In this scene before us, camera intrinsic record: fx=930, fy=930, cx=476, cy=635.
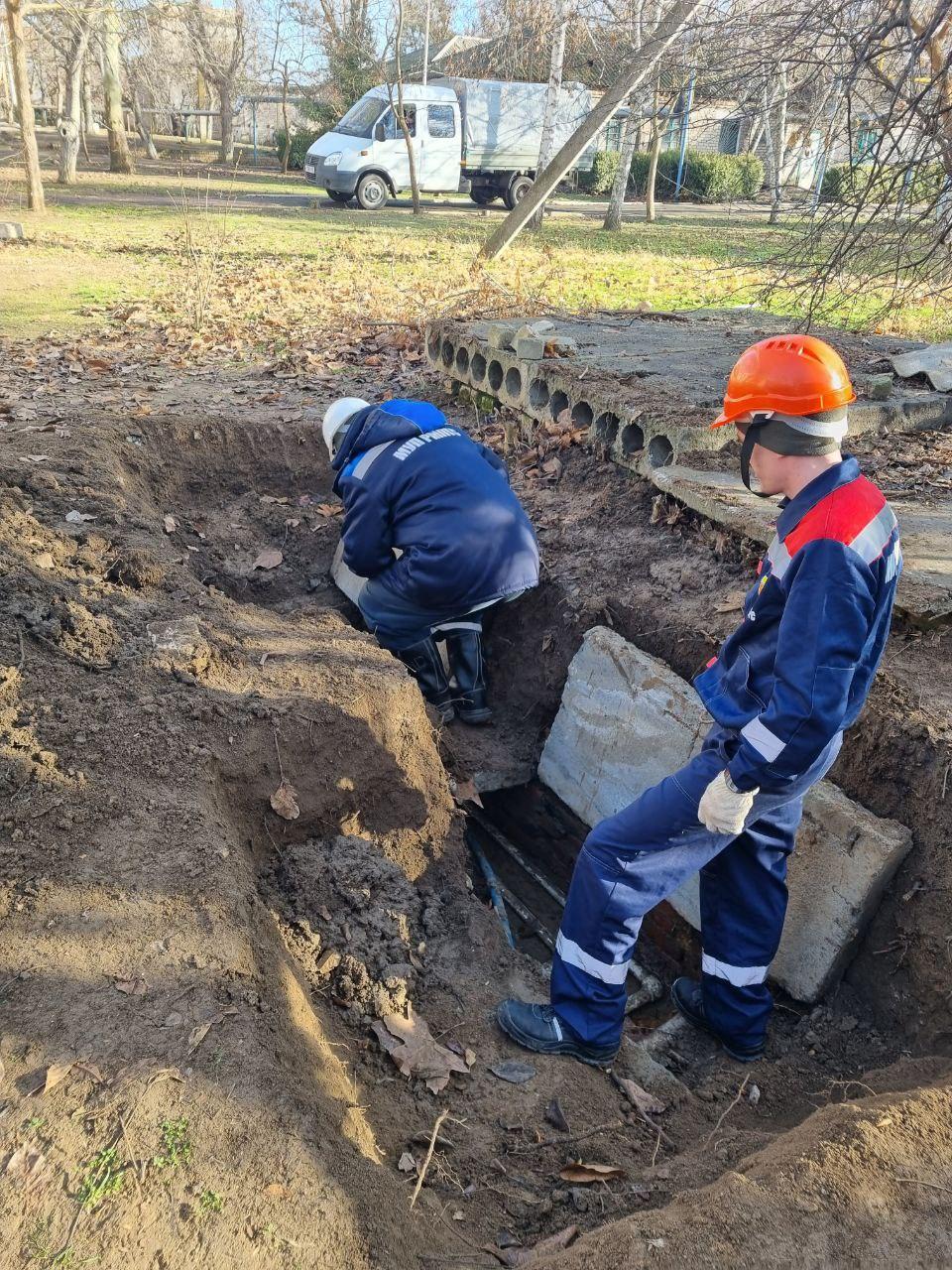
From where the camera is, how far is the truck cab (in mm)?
21875

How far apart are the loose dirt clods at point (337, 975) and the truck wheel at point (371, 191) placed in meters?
19.2

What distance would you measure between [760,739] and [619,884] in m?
0.76

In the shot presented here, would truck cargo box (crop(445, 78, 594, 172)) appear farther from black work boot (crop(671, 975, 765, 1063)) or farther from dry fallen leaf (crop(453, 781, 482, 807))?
black work boot (crop(671, 975, 765, 1063))

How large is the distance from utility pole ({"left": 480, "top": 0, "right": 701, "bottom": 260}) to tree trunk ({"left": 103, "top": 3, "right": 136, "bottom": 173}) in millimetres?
14290

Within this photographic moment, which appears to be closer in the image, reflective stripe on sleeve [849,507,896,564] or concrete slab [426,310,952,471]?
reflective stripe on sleeve [849,507,896,564]

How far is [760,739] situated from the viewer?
2652mm

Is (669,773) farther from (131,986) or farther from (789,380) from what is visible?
(131,986)

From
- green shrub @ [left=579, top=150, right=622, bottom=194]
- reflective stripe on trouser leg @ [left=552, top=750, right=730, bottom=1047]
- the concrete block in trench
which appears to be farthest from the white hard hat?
green shrub @ [left=579, top=150, right=622, bottom=194]

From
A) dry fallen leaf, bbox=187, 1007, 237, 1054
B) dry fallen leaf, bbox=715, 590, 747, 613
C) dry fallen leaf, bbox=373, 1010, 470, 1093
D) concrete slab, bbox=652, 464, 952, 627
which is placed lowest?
dry fallen leaf, bbox=373, 1010, 470, 1093

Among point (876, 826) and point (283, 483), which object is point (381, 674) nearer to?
point (876, 826)

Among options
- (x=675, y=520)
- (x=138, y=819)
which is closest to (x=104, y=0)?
(x=675, y=520)

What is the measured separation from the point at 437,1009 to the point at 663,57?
7149mm

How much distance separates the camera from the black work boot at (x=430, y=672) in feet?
18.1

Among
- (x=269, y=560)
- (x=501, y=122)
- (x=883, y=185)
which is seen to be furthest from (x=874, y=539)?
(x=501, y=122)
